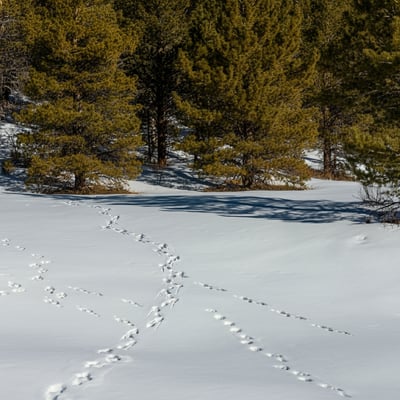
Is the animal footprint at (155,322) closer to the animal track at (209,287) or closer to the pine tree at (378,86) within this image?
the animal track at (209,287)

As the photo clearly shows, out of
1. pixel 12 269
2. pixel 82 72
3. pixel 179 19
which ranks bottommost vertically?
pixel 12 269

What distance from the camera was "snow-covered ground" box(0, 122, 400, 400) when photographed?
5180 millimetres

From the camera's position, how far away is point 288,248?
11.1 metres

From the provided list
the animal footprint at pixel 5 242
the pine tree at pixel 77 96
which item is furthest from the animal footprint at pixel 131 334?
the pine tree at pixel 77 96

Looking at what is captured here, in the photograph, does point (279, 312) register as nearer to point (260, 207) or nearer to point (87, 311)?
point (87, 311)

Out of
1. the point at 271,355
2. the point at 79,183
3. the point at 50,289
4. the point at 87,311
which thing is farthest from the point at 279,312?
the point at 79,183

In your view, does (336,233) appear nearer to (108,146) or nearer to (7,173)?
(108,146)

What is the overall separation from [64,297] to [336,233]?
564cm

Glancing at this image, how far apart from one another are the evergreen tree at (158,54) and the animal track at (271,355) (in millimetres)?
20395

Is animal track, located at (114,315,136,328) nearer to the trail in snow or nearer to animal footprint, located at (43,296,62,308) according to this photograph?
the trail in snow

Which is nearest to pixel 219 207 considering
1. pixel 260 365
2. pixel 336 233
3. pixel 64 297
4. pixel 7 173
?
pixel 336 233

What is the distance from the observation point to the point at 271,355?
6.03 meters

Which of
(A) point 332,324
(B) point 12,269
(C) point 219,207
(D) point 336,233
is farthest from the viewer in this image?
(C) point 219,207

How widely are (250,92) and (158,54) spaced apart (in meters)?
6.70
